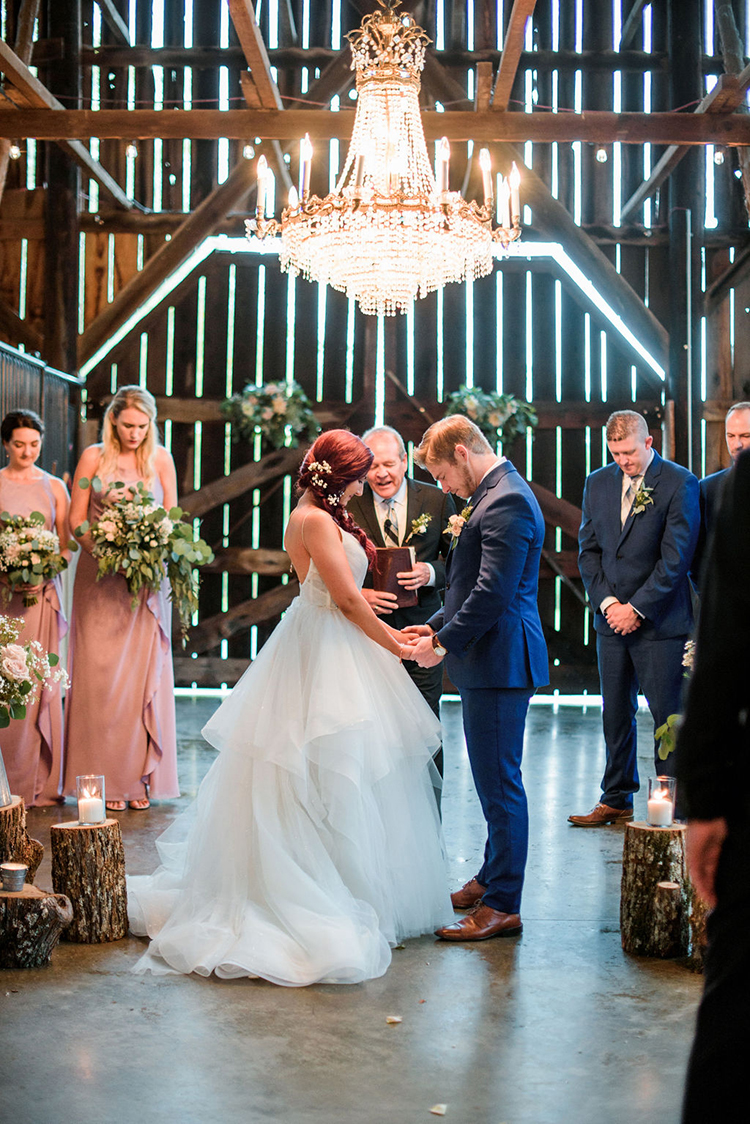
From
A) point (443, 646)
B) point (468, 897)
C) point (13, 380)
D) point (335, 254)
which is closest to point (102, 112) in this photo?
point (13, 380)

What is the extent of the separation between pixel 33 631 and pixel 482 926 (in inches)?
118

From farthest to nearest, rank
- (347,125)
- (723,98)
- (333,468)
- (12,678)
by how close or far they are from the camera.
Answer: (347,125)
(723,98)
(12,678)
(333,468)

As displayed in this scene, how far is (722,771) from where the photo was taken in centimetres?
148

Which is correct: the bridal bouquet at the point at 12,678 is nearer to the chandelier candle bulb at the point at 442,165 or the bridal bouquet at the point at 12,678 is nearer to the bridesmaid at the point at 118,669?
the bridesmaid at the point at 118,669

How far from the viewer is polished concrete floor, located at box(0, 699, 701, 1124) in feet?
8.32

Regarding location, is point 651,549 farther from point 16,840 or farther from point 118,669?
point 16,840

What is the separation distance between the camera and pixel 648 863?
357 centimetres

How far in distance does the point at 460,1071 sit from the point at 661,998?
0.78 m

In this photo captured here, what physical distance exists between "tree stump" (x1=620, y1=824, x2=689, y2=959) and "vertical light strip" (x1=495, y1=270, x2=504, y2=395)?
671 centimetres

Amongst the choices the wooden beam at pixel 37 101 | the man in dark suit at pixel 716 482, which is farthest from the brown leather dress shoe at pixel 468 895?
the wooden beam at pixel 37 101

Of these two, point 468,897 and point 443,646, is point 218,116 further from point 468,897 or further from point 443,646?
point 468,897

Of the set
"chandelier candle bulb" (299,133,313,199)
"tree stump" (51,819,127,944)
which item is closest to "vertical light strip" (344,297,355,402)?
"chandelier candle bulb" (299,133,313,199)

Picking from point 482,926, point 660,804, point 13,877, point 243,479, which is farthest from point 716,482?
point 243,479

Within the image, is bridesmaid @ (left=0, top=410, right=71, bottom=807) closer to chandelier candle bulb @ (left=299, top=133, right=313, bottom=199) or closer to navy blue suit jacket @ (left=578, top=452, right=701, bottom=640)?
chandelier candle bulb @ (left=299, top=133, right=313, bottom=199)
